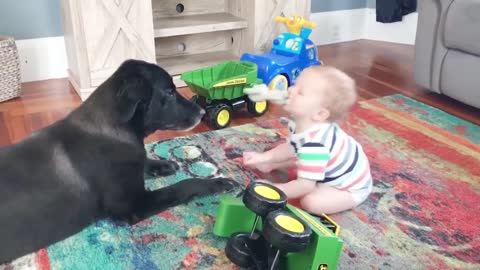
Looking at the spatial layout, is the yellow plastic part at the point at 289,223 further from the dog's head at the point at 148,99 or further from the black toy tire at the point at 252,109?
the black toy tire at the point at 252,109

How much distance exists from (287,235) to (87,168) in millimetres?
538

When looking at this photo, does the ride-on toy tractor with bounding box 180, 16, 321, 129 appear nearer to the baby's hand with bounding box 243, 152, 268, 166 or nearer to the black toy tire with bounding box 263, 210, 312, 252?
the baby's hand with bounding box 243, 152, 268, 166

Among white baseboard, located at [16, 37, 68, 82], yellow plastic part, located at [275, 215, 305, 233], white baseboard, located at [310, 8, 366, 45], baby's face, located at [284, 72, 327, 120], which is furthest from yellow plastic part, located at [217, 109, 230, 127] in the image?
white baseboard, located at [310, 8, 366, 45]

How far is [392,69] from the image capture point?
2.54 metres

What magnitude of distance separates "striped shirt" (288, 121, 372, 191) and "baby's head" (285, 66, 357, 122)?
0.13ft

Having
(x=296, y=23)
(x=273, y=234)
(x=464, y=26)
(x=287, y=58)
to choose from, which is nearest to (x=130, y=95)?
(x=273, y=234)

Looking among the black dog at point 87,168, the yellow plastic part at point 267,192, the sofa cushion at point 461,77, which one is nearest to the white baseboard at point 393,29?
the sofa cushion at point 461,77

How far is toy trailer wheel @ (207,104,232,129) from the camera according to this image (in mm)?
1766

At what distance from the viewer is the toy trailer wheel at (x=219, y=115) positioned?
1.77 meters

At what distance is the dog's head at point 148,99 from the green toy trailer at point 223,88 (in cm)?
45

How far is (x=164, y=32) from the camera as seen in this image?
2.18 m

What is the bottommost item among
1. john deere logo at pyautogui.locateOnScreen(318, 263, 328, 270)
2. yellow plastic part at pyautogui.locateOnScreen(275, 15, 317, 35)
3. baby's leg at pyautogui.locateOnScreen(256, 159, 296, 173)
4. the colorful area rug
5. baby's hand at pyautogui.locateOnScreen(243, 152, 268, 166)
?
the colorful area rug

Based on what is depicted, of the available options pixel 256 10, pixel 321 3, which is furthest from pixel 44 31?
pixel 321 3

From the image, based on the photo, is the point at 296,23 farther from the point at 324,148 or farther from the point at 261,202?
the point at 261,202
